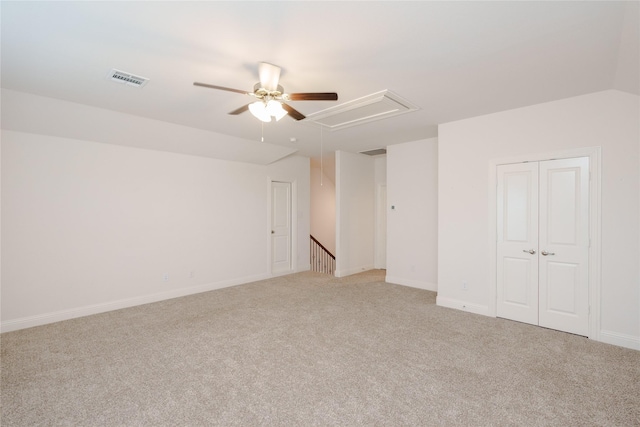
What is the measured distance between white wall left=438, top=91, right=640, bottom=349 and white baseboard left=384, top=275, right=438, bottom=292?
87cm

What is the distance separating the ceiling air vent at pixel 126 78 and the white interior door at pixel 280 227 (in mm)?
3737

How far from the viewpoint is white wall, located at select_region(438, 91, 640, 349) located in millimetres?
3086

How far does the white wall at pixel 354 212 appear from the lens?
20.9 ft

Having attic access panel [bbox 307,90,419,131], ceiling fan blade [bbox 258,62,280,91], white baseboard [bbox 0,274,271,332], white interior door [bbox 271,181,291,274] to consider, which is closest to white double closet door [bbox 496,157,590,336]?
attic access panel [bbox 307,90,419,131]

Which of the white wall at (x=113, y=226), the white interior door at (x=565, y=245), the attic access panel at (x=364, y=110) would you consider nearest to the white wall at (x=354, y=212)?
the white wall at (x=113, y=226)

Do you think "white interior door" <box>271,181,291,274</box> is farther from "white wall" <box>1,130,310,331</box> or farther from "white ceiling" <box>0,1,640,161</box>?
"white ceiling" <box>0,1,640,161</box>

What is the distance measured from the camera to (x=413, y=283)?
5.61m

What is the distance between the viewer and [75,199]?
159 inches

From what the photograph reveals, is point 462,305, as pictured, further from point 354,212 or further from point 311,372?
point 354,212

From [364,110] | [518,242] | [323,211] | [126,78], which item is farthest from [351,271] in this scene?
[126,78]

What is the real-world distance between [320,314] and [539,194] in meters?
3.26

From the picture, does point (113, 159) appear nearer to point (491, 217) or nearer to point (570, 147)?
point (491, 217)

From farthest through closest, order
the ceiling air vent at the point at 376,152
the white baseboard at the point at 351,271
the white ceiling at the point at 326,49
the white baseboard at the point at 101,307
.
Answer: the ceiling air vent at the point at 376,152 → the white baseboard at the point at 351,271 → the white baseboard at the point at 101,307 → the white ceiling at the point at 326,49

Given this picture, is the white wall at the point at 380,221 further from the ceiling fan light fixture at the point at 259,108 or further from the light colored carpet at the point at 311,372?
the ceiling fan light fixture at the point at 259,108
